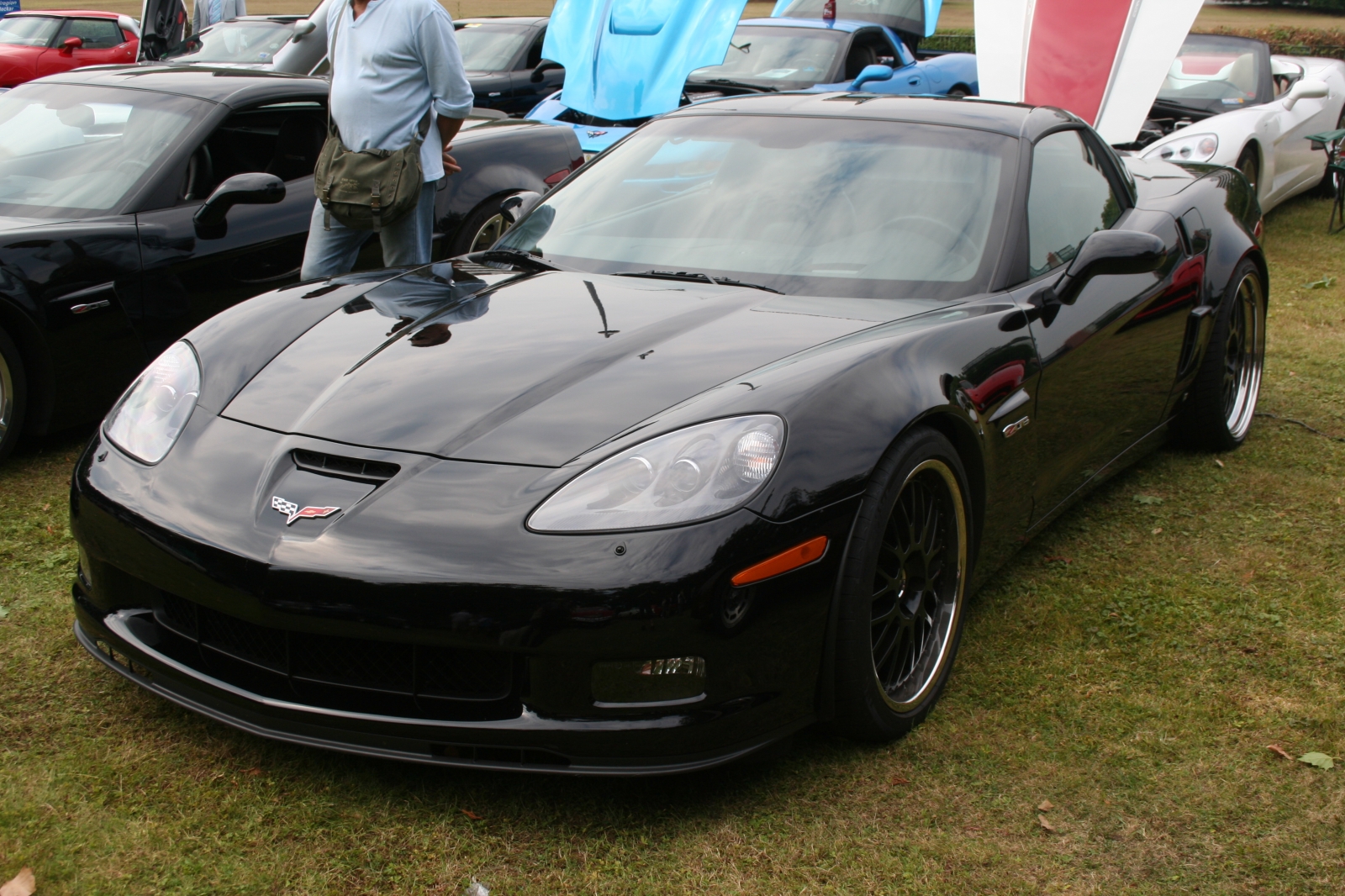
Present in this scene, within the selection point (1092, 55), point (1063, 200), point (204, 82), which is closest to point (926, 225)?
point (1063, 200)

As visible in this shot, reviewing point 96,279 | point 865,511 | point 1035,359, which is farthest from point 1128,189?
point 96,279

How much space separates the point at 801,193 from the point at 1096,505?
1.65 m

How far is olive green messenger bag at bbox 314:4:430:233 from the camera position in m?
4.41

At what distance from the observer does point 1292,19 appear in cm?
3794

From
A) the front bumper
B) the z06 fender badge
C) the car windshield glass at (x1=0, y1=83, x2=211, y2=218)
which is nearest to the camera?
the front bumper

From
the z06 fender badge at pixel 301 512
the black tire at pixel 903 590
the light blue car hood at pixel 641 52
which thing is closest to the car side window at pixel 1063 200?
the black tire at pixel 903 590

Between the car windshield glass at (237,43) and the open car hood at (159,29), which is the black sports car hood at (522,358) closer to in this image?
the car windshield glass at (237,43)

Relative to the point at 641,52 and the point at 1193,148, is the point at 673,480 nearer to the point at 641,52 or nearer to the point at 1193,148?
the point at 641,52

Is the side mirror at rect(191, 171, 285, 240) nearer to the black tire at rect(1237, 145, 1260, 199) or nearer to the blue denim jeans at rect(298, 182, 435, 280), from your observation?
the blue denim jeans at rect(298, 182, 435, 280)

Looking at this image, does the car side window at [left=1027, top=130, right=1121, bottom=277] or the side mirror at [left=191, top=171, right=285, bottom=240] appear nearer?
the car side window at [left=1027, top=130, right=1121, bottom=277]

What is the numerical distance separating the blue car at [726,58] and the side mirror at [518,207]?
3.33m

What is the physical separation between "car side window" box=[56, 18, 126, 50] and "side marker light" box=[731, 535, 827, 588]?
1992 centimetres

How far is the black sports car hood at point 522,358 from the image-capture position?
246 cm

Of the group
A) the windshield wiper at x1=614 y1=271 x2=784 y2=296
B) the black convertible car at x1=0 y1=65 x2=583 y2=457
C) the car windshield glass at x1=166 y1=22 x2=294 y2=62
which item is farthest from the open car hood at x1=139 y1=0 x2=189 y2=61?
the windshield wiper at x1=614 y1=271 x2=784 y2=296
